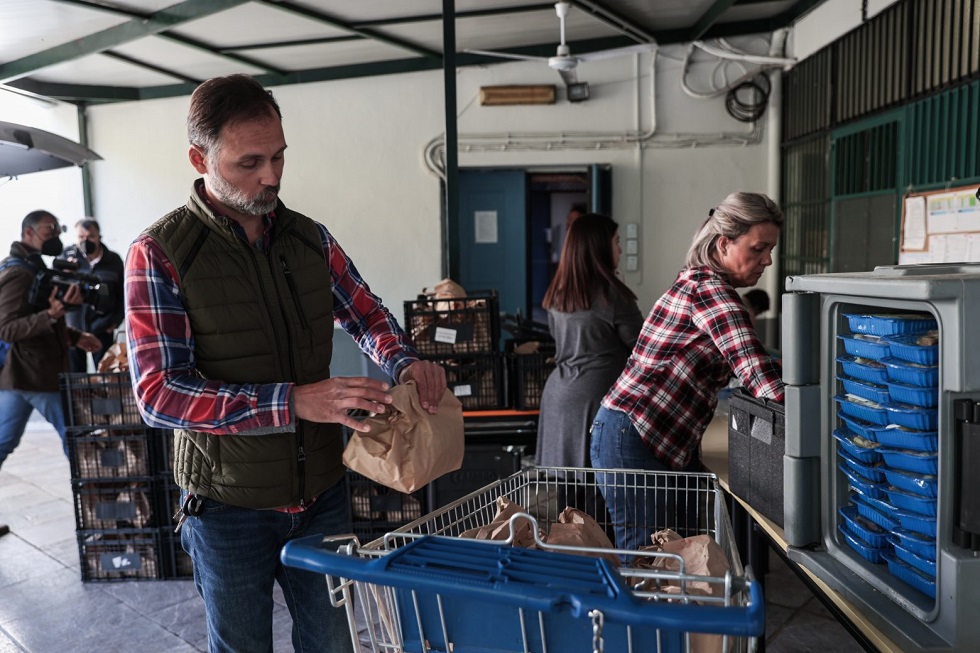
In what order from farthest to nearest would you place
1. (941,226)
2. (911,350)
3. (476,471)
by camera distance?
(941,226), (476,471), (911,350)

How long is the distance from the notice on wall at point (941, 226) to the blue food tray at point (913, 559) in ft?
10.7

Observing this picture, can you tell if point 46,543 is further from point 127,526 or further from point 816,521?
point 816,521

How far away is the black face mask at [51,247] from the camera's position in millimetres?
4602

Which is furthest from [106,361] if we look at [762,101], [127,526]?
[762,101]

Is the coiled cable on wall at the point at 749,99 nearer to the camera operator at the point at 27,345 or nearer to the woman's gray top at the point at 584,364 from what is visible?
the woman's gray top at the point at 584,364

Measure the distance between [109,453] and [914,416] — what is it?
3.56 metres

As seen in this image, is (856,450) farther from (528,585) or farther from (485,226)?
(485,226)

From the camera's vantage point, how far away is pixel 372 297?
1860 mm

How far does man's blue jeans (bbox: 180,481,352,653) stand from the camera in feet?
5.20

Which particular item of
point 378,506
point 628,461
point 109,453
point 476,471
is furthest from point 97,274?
point 628,461

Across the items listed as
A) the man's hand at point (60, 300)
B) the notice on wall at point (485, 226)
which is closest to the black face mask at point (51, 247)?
the man's hand at point (60, 300)

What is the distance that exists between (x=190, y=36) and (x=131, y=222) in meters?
2.50

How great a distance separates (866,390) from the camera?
1.31 metres

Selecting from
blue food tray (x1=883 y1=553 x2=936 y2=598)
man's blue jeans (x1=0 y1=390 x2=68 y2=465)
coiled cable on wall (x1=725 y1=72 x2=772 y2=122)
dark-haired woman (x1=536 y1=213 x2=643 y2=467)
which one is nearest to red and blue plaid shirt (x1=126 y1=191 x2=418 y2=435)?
blue food tray (x1=883 y1=553 x2=936 y2=598)
